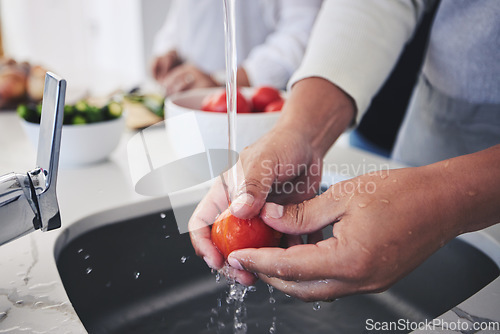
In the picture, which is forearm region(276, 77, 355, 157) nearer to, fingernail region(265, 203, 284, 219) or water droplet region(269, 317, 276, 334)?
fingernail region(265, 203, 284, 219)

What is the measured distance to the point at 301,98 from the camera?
761 mm

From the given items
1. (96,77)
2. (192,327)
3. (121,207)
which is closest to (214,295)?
(192,327)

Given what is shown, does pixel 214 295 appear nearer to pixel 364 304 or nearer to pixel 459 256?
pixel 364 304

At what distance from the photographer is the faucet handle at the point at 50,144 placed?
40 cm

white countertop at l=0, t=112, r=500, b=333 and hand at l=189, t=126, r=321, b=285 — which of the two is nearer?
white countertop at l=0, t=112, r=500, b=333

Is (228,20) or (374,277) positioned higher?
(228,20)

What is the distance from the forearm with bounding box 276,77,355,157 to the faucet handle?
0.38 metres

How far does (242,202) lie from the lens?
0.55m

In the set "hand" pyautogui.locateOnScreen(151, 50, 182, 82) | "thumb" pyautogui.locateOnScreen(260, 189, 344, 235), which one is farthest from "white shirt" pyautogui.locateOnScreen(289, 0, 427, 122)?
"hand" pyautogui.locateOnScreen(151, 50, 182, 82)

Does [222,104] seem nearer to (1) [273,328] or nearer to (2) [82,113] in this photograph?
(2) [82,113]

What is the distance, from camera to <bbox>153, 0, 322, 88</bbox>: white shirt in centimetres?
169

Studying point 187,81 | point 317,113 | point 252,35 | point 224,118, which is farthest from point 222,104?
point 252,35

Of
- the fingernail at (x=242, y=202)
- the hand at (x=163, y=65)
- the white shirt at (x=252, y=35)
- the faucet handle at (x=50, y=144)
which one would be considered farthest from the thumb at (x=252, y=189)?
the hand at (x=163, y=65)

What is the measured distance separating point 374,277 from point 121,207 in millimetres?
483
